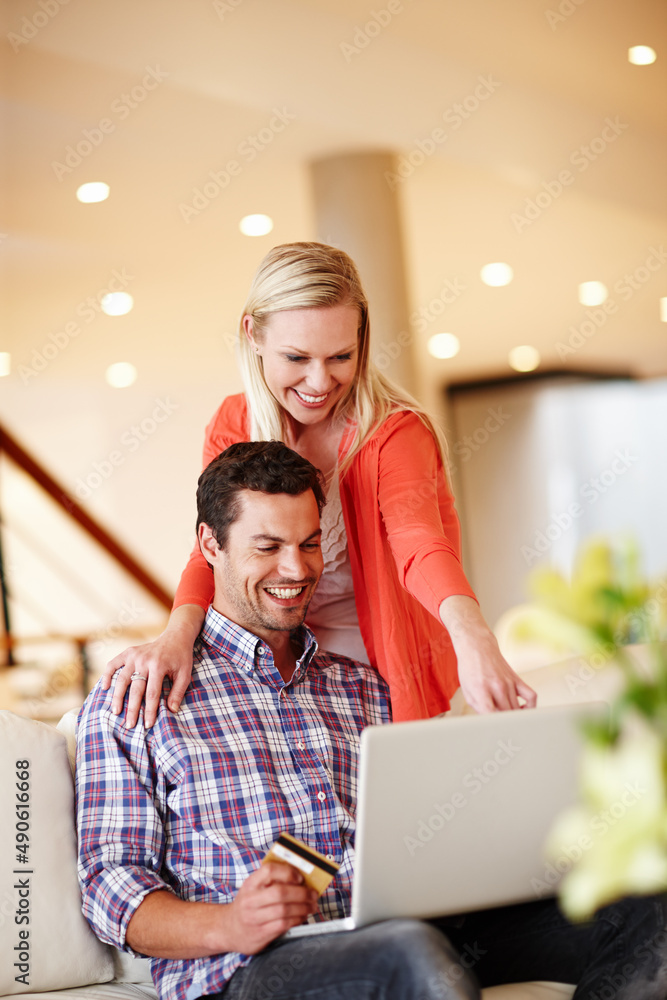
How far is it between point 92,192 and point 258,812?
12.0ft

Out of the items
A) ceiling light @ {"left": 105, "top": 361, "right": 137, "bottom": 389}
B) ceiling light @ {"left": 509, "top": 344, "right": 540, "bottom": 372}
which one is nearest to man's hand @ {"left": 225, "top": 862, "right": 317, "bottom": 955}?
ceiling light @ {"left": 105, "top": 361, "right": 137, "bottom": 389}

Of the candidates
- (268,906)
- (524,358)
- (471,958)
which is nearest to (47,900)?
(268,906)

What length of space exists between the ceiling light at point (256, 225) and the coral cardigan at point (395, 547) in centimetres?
317

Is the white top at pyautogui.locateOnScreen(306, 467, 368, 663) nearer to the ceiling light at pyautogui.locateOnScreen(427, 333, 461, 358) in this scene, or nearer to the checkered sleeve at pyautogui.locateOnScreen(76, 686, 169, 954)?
the checkered sleeve at pyautogui.locateOnScreen(76, 686, 169, 954)

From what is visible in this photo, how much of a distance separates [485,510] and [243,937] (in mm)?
6027

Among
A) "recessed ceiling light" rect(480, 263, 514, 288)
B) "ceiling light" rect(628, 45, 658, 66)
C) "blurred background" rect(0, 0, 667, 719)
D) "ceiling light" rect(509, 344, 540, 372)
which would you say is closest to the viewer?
"blurred background" rect(0, 0, 667, 719)

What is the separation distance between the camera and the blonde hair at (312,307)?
166 centimetres

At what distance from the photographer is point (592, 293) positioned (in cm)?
578

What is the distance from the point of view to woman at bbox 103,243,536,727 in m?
1.62

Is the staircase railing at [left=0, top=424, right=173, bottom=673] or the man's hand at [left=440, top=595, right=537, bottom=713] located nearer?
the man's hand at [left=440, top=595, right=537, bottom=713]

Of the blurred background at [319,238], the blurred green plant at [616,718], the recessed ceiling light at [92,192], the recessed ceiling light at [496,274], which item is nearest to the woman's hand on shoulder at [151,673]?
the blurred green plant at [616,718]

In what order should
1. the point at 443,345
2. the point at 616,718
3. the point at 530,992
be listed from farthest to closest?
the point at 443,345, the point at 530,992, the point at 616,718

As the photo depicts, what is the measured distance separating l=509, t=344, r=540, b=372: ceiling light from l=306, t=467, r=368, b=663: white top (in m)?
4.97

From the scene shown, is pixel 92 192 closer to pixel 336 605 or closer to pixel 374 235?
pixel 374 235
